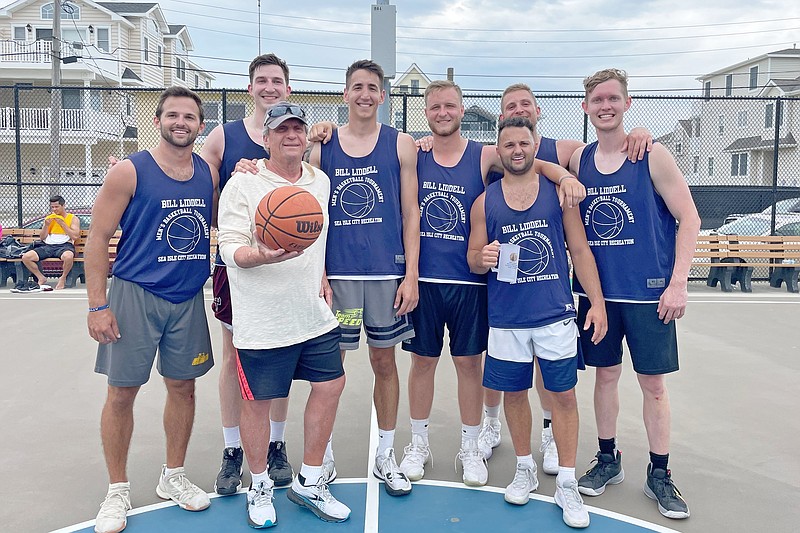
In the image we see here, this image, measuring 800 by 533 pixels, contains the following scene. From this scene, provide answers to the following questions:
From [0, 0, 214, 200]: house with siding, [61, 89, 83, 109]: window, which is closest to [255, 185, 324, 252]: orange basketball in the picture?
[0, 0, 214, 200]: house with siding

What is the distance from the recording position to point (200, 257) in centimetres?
331

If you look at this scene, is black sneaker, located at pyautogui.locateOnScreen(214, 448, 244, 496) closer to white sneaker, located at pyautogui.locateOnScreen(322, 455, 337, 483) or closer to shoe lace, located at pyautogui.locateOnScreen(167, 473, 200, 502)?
shoe lace, located at pyautogui.locateOnScreen(167, 473, 200, 502)

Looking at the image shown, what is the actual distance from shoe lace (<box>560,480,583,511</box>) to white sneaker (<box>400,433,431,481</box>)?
0.82 meters

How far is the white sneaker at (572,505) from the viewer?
3143 mm

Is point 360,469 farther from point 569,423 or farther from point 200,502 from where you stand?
point 569,423

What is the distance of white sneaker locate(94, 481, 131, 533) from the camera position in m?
3.05

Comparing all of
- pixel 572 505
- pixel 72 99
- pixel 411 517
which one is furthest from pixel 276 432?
pixel 72 99

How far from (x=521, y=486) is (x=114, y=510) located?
2.02m

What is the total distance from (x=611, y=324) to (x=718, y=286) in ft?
29.5

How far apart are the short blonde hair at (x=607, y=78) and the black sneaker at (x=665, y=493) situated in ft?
6.53

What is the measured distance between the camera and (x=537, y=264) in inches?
129

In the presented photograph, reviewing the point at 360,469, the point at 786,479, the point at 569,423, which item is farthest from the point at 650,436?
the point at 360,469

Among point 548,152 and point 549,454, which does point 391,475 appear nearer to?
point 549,454

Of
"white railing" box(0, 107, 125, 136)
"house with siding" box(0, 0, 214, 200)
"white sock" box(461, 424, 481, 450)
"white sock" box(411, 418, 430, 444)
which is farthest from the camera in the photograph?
"house with siding" box(0, 0, 214, 200)
